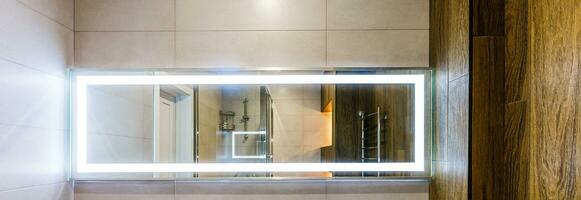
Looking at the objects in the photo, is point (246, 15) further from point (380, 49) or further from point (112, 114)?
point (112, 114)

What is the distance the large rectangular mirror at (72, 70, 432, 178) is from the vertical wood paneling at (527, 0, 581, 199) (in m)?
0.65

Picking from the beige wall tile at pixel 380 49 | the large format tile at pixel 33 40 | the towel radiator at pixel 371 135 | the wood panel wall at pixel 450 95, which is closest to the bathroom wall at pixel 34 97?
the large format tile at pixel 33 40

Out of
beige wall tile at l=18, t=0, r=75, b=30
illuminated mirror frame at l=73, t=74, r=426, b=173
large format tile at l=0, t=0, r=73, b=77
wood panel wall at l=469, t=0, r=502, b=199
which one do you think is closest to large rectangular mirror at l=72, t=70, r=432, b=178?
illuminated mirror frame at l=73, t=74, r=426, b=173

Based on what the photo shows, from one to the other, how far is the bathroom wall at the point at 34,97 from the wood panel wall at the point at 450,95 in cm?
154

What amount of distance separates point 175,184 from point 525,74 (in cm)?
142

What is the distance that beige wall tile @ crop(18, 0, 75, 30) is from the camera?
6.06ft

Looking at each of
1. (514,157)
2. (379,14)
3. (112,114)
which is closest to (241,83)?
(112,114)

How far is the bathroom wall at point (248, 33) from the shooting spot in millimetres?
2176

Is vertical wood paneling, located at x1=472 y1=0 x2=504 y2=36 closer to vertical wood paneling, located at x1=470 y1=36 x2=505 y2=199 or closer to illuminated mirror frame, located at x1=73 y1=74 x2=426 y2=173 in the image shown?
vertical wood paneling, located at x1=470 y1=36 x2=505 y2=199

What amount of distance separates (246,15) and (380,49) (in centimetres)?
60

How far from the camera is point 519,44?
1.62 metres

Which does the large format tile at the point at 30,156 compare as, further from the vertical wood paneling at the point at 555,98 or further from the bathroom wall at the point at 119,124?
the vertical wood paneling at the point at 555,98

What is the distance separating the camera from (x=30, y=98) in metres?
1.81

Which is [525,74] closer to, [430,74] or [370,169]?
[430,74]
